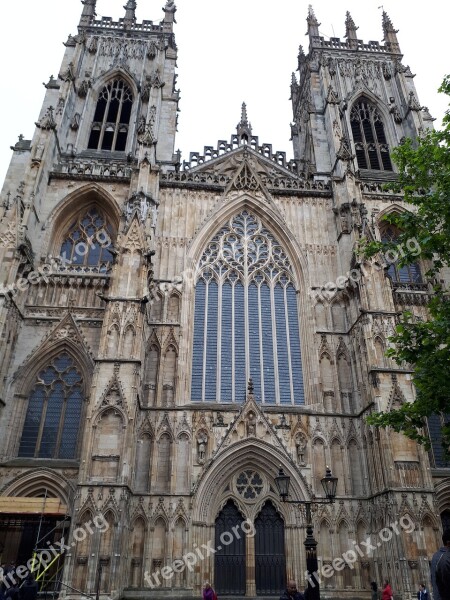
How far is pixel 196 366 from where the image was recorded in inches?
763

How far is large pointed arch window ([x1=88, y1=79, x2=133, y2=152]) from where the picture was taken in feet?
90.5

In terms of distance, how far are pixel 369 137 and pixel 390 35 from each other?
10.6 m

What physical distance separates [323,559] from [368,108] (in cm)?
2547

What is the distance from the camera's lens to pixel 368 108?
100 ft

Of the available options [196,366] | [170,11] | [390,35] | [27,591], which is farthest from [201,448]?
[390,35]

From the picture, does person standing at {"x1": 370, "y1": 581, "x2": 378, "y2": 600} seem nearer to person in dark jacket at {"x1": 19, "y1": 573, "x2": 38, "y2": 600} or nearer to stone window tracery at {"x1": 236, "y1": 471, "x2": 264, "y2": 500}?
stone window tracery at {"x1": 236, "y1": 471, "x2": 264, "y2": 500}

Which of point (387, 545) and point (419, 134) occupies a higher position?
point (419, 134)

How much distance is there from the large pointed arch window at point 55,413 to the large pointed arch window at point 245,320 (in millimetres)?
4451

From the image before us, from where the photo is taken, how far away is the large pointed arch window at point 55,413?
17453 millimetres

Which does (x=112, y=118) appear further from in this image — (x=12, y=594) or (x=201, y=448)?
(x=12, y=594)

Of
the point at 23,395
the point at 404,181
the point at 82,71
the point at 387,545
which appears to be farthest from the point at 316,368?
the point at 82,71

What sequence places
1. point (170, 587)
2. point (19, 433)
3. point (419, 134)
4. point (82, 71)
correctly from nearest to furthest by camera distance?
point (170, 587) < point (19, 433) < point (419, 134) < point (82, 71)

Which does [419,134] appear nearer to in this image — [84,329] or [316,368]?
[316,368]

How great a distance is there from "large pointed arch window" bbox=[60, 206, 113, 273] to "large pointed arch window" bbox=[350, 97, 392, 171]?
14.7 metres
